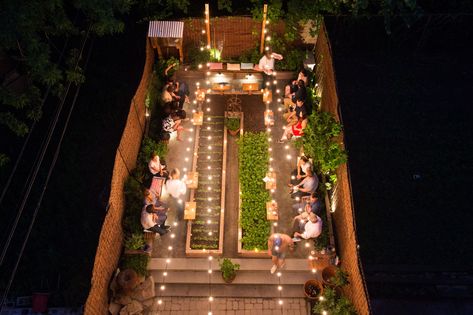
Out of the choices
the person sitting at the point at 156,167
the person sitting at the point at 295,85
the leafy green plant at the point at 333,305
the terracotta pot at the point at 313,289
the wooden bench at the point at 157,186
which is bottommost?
the leafy green plant at the point at 333,305

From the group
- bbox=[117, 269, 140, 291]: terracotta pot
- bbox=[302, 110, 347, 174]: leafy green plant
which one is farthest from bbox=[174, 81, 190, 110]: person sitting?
bbox=[117, 269, 140, 291]: terracotta pot

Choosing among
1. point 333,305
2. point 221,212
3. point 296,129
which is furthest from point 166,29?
point 333,305

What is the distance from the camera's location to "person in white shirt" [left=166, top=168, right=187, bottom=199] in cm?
1193

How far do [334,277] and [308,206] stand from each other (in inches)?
83.5

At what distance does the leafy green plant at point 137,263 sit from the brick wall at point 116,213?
233 millimetres

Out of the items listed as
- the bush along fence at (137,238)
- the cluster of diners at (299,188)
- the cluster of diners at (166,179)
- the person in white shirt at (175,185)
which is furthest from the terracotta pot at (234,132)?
the person in white shirt at (175,185)

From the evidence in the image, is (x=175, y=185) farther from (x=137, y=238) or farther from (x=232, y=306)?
(x=232, y=306)

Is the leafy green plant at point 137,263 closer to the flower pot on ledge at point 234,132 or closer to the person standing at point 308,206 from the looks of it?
the person standing at point 308,206

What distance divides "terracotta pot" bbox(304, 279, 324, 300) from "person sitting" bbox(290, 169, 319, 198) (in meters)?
2.78

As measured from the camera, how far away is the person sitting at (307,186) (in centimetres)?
1184

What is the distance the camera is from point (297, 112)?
13.3 m

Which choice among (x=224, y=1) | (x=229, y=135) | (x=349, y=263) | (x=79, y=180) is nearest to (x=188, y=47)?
(x=224, y=1)

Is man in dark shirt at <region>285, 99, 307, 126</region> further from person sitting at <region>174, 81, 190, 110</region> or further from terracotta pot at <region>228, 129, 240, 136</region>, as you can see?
person sitting at <region>174, 81, 190, 110</region>

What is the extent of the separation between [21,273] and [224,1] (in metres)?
12.5
